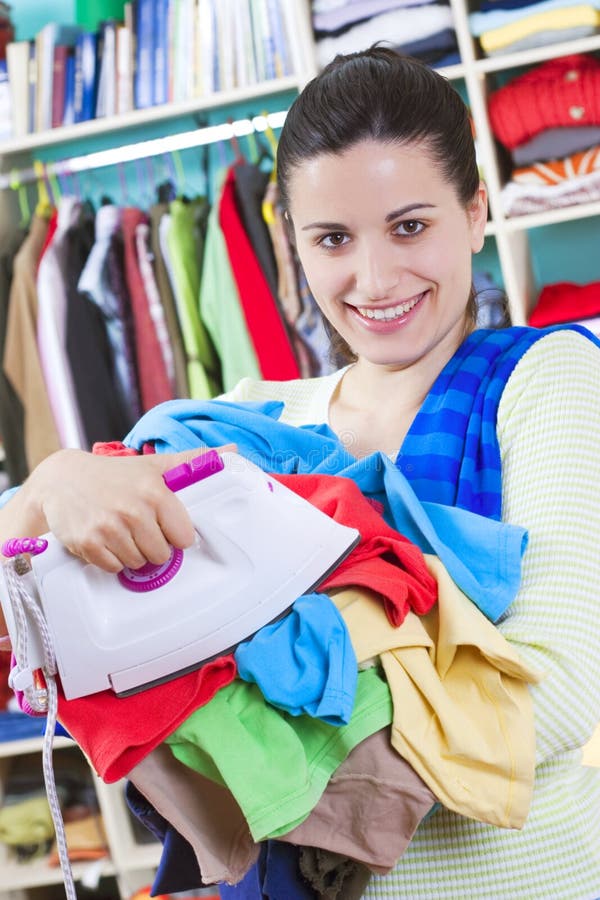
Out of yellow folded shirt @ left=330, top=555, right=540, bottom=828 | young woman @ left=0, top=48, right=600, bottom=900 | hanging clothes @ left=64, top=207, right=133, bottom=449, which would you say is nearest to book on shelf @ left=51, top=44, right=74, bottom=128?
hanging clothes @ left=64, top=207, right=133, bottom=449

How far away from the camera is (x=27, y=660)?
30.5 inches

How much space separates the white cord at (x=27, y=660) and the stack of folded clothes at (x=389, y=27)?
Answer: 6.64 feet

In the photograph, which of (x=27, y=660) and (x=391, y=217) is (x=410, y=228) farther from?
(x=27, y=660)

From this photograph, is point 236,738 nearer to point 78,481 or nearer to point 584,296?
point 78,481

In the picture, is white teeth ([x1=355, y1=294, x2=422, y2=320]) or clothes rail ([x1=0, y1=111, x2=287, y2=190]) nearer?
white teeth ([x1=355, y1=294, x2=422, y2=320])

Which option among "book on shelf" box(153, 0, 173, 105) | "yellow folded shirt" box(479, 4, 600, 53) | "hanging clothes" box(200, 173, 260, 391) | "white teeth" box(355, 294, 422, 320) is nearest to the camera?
"white teeth" box(355, 294, 422, 320)

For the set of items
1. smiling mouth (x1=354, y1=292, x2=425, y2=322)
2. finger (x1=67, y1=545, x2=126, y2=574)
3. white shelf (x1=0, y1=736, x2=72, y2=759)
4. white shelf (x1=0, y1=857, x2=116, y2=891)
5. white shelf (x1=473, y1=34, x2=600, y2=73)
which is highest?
white shelf (x1=473, y1=34, x2=600, y2=73)

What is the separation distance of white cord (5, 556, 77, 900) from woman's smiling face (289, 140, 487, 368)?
0.47 m

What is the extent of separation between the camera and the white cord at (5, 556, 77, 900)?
76 centimetres

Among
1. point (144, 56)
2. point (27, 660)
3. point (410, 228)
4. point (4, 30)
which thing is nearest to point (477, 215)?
point (410, 228)

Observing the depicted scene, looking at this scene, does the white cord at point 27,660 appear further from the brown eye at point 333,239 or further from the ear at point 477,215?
the ear at point 477,215

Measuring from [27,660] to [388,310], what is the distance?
0.53 meters

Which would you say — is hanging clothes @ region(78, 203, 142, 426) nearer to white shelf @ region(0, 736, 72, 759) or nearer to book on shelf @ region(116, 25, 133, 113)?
book on shelf @ region(116, 25, 133, 113)

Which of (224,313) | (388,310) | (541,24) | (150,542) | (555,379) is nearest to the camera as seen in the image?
(150,542)
